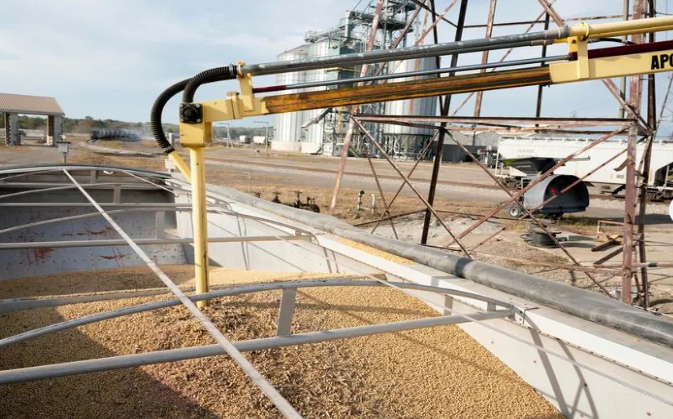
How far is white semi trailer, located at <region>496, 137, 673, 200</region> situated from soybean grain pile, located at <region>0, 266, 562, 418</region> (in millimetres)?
20276

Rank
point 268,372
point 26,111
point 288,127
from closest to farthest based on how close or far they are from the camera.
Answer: point 268,372 → point 26,111 → point 288,127

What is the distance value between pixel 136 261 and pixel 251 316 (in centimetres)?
705

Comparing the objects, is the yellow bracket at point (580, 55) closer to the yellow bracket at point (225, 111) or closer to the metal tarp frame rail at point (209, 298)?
the metal tarp frame rail at point (209, 298)

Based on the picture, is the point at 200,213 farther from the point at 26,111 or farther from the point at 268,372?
the point at 26,111

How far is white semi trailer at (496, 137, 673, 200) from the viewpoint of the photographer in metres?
22.5

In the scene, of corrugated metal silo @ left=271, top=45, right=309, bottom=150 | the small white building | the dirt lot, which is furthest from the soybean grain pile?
corrugated metal silo @ left=271, top=45, right=309, bottom=150

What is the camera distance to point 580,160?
2294cm

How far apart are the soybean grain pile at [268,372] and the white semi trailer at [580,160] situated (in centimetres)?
2028

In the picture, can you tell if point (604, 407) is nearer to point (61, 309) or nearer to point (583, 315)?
point (583, 315)

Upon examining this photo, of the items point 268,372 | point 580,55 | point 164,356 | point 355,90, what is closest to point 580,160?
point 580,55

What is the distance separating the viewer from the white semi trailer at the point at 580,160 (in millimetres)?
22516

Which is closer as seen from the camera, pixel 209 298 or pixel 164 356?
pixel 164 356

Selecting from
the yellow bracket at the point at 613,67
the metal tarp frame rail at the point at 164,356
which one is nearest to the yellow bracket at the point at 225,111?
the metal tarp frame rail at the point at 164,356

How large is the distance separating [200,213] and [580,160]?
22.8 metres
